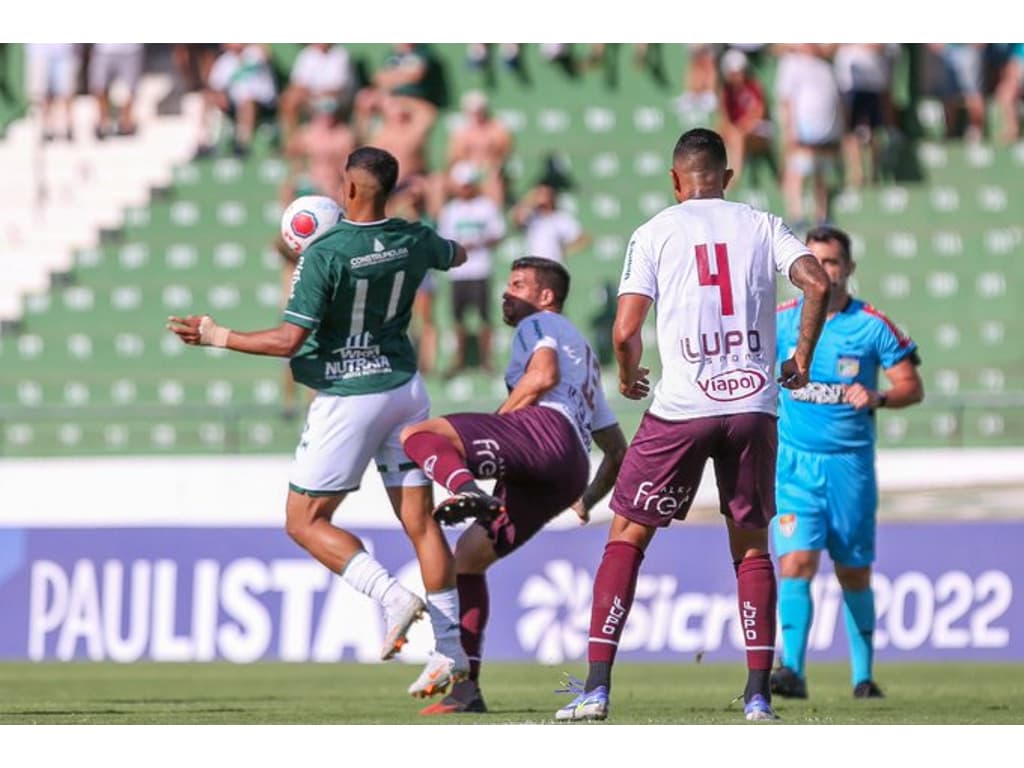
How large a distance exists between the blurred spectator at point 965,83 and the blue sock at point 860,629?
39.5 feet

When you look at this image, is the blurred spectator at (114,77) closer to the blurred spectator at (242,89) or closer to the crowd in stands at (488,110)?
the crowd in stands at (488,110)

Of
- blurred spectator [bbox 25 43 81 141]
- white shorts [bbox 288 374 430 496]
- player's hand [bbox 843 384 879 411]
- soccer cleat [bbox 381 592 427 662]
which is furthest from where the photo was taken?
blurred spectator [bbox 25 43 81 141]

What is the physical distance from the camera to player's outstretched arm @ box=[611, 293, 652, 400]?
26.5ft

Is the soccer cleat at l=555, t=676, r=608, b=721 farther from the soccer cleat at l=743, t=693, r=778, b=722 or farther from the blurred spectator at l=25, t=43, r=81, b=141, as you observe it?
the blurred spectator at l=25, t=43, r=81, b=141

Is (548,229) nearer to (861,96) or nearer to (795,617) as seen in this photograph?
(861,96)

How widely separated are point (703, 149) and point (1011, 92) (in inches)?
582

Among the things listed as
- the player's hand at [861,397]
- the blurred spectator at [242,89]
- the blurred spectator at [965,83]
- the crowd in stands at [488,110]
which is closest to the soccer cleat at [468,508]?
the player's hand at [861,397]

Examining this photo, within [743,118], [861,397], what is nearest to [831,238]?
[861,397]

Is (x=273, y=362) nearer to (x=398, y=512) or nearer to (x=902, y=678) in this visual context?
(x=902, y=678)

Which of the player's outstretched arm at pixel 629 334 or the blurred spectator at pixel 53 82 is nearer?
the player's outstretched arm at pixel 629 334

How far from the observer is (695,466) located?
27.5 ft

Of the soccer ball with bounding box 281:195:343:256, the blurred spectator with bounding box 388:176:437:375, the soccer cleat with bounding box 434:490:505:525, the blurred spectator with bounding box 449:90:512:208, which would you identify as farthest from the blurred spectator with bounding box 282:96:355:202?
the soccer cleat with bounding box 434:490:505:525

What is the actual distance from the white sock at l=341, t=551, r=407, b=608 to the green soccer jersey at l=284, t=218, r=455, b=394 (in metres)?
0.76

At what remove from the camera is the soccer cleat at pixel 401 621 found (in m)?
9.04
